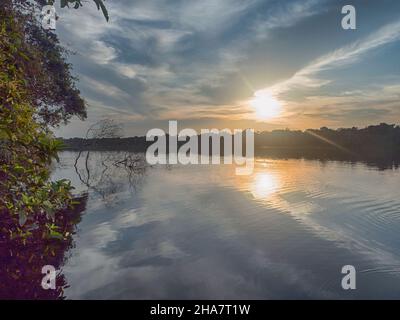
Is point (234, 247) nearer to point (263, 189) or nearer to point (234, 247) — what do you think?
point (234, 247)

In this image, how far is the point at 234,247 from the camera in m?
10.9

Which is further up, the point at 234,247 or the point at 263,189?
the point at 263,189

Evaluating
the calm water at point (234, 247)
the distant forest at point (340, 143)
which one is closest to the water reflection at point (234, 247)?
the calm water at point (234, 247)

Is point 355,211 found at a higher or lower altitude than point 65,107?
lower

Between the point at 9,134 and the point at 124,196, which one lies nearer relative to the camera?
the point at 9,134

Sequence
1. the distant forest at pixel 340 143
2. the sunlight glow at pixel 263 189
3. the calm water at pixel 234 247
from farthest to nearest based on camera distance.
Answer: the distant forest at pixel 340 143 < the sunlight glow at pixel 263 189 < the calm water at pixel 234 247

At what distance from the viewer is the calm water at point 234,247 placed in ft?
25.5

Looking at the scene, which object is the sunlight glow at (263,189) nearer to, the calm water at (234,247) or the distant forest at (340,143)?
the calm water at (234,247)

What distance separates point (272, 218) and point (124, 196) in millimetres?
11985

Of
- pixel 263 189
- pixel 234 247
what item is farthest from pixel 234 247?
pixel 263 189
